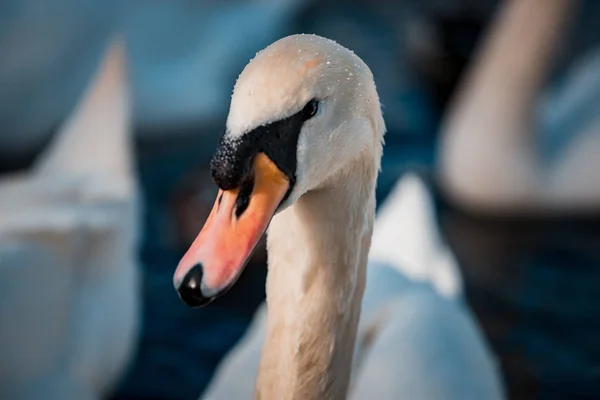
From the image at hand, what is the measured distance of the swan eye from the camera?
1.73 m

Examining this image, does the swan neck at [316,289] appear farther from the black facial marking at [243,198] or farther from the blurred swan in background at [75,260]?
the blurred swan in background at [75,260]

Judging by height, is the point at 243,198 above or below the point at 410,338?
above

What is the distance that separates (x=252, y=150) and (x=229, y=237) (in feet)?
0.46

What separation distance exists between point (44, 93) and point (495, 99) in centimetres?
217

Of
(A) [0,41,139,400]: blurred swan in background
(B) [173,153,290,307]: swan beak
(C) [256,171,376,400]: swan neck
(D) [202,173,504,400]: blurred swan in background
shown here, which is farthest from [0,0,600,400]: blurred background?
(B) [173,153,290,307]: swan beak

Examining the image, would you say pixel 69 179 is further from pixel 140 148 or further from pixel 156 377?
pixel 140 148

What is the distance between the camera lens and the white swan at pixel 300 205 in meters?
1.65

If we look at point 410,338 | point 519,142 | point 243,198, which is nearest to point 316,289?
point 243,198

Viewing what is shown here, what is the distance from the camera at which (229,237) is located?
5.43 feet

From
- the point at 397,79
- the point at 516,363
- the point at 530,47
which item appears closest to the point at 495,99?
the point at 530,47

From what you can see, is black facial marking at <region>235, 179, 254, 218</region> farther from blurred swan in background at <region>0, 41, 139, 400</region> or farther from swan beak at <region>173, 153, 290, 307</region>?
blurred swan in background at <region>0, 41, 139, 400</region>

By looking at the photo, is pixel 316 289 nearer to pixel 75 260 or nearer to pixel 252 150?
pixel 252 150

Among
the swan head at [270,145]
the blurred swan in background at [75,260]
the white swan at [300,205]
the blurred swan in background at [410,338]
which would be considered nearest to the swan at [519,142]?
the blurred swan in background at [410,338]

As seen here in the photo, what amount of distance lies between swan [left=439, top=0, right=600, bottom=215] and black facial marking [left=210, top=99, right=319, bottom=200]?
129 inches
